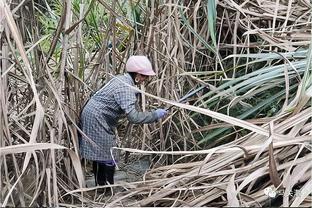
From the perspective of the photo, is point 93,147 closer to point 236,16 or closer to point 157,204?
point 157,204

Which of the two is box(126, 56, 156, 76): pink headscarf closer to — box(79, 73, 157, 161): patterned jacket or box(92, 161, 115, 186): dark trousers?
box(79, 73, 157, 161): patterned jacket

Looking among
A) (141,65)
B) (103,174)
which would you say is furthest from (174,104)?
(103,174)

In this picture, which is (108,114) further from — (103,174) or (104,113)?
(103,174)

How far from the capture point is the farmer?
9.73 ft

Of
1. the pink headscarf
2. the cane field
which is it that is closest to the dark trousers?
the cane field

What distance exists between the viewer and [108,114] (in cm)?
307

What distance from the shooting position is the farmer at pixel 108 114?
9.73 feet

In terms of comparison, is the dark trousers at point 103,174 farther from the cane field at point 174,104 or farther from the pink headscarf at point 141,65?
the pink headscarf at point 141,65

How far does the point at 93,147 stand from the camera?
3.01m

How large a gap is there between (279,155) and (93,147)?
1.11 meters

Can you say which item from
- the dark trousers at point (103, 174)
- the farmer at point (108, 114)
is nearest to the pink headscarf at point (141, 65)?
the farmer at point (108, 114)

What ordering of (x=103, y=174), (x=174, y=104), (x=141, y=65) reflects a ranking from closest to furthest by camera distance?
(x=174, y=104) → (x=141, y=65) → (x=103, y=174)

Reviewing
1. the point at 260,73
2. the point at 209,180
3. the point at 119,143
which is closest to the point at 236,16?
the point at 260,73

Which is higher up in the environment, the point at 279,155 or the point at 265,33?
the point at 265,33
